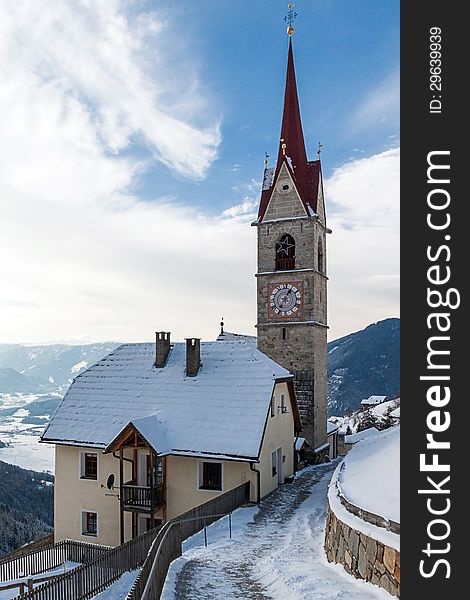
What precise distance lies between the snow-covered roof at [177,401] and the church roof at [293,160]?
10.9 metres

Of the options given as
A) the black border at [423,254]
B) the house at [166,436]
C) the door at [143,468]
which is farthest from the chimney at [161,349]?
the black border at [423,254]

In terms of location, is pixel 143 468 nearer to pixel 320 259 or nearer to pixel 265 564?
pixel 265 564

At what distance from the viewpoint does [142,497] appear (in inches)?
803

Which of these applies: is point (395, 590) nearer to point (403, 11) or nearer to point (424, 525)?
point (424, 525)

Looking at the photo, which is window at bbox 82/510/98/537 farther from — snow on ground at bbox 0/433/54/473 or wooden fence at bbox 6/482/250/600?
snow on ground at bbox 0/433/54/473

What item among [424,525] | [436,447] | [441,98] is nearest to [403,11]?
[441,98]

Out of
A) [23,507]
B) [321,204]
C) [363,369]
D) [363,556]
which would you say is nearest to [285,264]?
[321,204]

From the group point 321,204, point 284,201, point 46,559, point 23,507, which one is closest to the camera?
point 46,559

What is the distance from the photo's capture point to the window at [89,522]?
73.2 ft

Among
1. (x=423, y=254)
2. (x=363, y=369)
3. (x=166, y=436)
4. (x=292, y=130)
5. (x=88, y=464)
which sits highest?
(x=292, y=130)

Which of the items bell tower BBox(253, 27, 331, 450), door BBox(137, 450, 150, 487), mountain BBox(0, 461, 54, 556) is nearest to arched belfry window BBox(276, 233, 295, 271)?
bell tower BBox(253, 27, 331, 450)

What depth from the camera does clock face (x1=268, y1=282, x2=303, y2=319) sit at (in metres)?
30.0

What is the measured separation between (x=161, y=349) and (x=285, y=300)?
8.40 meters

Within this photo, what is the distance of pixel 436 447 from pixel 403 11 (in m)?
4.74
